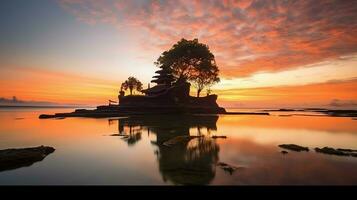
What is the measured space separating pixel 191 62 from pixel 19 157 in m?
46.6

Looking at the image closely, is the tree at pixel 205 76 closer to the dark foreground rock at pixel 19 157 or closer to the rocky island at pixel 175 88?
the rocky island at pixel 175 88

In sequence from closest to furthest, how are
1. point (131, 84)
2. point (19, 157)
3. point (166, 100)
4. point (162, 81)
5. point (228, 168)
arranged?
point (228, 168) < point (19, 157) < point (166, 100) < point (162, 81) < point (131, 84)

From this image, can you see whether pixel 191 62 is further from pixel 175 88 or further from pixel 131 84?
pixel 131 84

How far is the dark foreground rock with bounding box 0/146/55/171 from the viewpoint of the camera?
26.5ft

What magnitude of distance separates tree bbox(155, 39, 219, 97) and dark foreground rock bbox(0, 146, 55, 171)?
Answer: 1636 inches

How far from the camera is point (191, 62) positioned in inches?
2084

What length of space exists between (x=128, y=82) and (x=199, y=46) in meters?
21.7

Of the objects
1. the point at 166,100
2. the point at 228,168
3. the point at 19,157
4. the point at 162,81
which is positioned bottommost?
the point at 228,168

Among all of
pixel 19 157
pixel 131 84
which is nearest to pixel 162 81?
pixel 131 84

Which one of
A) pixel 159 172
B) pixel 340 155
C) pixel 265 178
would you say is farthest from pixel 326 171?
pixel 159 172

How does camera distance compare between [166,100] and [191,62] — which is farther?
[191,62]

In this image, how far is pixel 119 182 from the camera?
21.6ft

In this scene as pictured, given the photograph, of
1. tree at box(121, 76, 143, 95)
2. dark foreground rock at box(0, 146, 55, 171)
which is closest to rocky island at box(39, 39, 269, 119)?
tree at box(121, 76, 143, 95)
